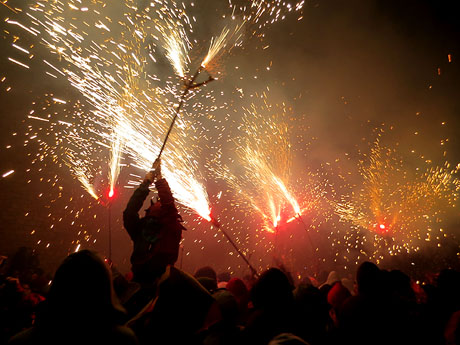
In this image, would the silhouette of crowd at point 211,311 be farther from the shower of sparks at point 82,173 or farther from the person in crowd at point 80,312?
the shower of sparks at point 82,173

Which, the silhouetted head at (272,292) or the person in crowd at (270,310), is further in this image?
the silhouetted head at (272,292)

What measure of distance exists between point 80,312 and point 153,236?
1.75 metres

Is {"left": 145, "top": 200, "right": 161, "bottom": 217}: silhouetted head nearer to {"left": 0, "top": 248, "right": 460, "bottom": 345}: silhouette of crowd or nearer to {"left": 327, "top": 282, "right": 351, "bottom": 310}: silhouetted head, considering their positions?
{"left": 0, "top": 248, "right": 460, "bottom": 345}: silhouette of crowd

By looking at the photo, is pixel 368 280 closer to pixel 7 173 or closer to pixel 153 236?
pixel 153 236

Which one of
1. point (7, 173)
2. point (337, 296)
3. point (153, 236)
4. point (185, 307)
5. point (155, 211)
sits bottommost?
point (337, 296)

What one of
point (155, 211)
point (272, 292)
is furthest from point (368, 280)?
point (155, 211)

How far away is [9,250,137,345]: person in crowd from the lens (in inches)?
45.3

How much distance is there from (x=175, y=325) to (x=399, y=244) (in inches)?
689

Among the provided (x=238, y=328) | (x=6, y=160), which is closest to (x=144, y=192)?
(x=238, y=328)

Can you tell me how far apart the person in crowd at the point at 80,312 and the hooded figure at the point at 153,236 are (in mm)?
1516

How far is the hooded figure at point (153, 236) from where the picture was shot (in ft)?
9.02

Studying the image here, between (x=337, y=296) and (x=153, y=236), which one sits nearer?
(x=153, y=236)

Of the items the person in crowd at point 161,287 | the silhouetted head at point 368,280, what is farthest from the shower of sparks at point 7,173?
the silhouetted head at point 368,280

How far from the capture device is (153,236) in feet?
9.56
